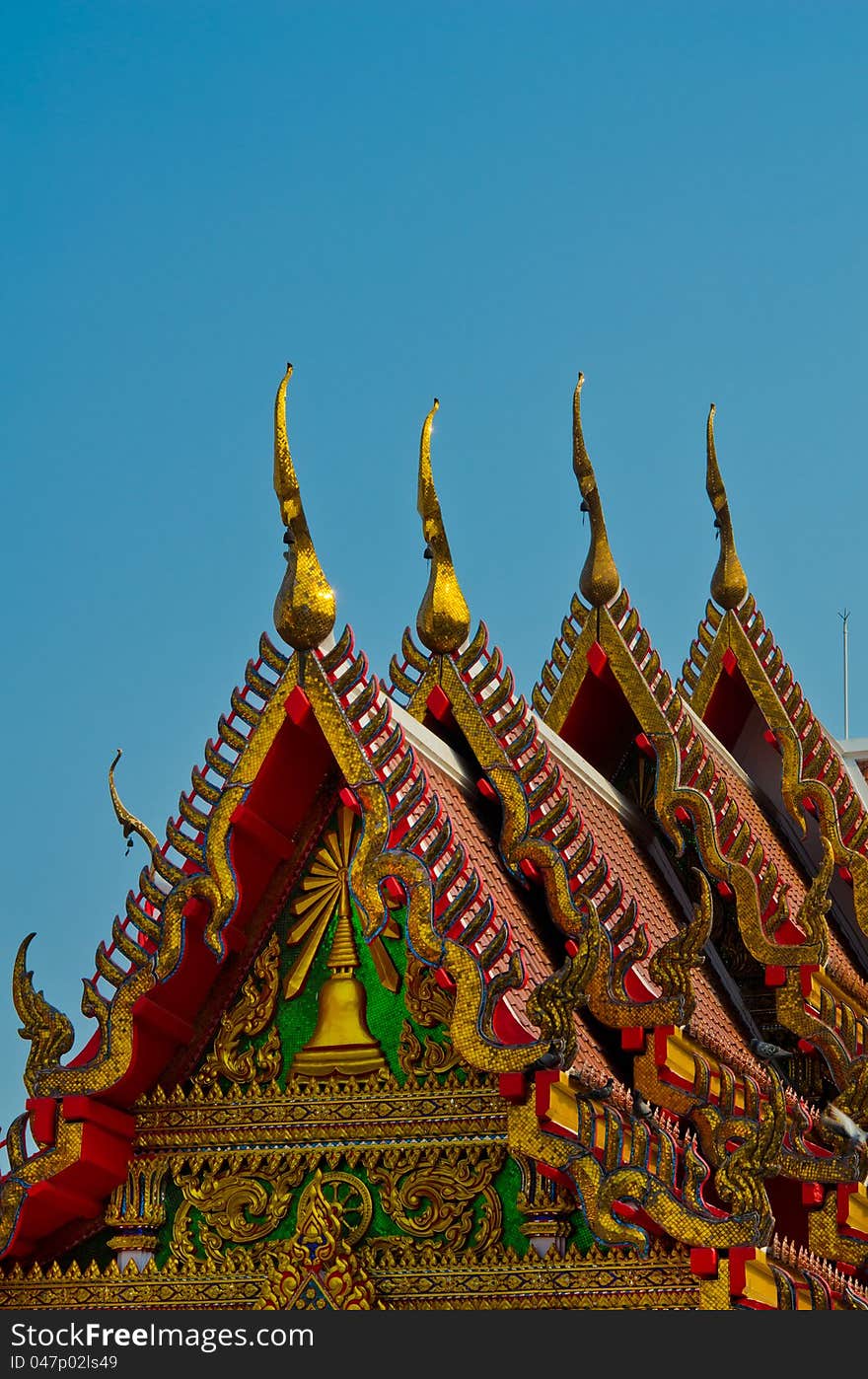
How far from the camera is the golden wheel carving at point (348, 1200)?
12.8 m

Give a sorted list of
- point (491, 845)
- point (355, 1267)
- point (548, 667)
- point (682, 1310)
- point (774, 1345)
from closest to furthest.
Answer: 1. point (774, 1345)
2. point (682, 1310)
3. point (355, 1267)
4. point (491, 845)
5. point (548, 667)

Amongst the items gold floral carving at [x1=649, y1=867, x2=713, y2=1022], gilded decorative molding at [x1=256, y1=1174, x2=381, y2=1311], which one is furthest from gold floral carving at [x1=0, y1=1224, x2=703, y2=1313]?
gold floral carving at [x1=649, y1=867, x2=713, y2=1022]

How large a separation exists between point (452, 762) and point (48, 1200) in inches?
123

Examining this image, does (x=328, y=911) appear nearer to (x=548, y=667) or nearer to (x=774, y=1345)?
(x=774, y=1345)

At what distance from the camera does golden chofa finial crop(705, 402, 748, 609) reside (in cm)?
1983

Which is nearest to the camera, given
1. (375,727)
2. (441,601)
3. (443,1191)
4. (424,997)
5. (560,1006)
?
(560,1006)

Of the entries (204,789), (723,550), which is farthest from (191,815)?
(723,550)

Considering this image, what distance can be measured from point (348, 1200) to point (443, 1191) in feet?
1.51

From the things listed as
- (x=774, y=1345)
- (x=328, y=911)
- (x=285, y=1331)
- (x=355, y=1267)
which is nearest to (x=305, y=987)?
(x=328, y=911)

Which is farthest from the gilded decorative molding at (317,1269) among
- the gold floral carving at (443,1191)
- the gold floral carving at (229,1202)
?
the gold floral carving at (443,1191)

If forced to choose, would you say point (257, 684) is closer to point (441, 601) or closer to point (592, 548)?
point (441, 601)

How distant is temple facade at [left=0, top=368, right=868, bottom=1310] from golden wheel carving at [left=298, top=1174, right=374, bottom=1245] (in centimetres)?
1

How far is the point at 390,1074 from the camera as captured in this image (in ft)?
42.8

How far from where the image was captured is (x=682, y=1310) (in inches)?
450
